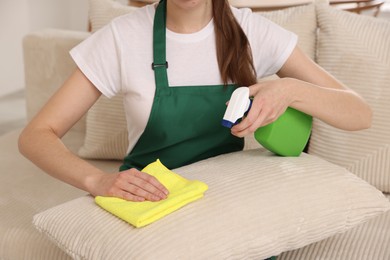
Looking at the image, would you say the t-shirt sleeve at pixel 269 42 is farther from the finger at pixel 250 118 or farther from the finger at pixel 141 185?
the finger at pixel 141 185

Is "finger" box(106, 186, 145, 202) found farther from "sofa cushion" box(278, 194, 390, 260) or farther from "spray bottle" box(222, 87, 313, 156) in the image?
"sofa cushion" box(278, 194, 390, 260)

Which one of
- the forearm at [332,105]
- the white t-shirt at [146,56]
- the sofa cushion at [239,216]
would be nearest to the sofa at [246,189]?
the sofa cushion at [239,216]

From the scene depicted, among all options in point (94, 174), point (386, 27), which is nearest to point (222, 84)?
point (94, 174)

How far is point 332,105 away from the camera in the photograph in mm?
1490

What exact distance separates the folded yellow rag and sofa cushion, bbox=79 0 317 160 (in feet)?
1.98

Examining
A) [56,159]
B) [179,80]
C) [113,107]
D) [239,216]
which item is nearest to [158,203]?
[239,216]

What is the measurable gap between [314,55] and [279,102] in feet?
1.92

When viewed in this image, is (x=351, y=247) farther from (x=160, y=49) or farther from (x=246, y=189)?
(x=160, y=49)

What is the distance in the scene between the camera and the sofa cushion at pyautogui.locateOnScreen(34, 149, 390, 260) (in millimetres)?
1202

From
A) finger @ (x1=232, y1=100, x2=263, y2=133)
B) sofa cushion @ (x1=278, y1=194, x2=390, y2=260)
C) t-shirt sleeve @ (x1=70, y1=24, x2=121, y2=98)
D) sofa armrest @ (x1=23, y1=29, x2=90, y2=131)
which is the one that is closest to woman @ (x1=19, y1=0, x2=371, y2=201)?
t-shirt sleeve @ (x1=70, y1=24, x2=121, y2=98)

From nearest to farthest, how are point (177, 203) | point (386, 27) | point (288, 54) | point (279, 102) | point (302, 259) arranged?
point (177, 203) < point (279, 102) < point (302, 259) < point (288, 54) < point (386, 27)

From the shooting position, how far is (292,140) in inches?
56.8

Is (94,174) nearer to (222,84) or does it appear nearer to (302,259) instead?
(222,84)

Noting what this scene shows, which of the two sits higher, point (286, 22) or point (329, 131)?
point (286, 22)
